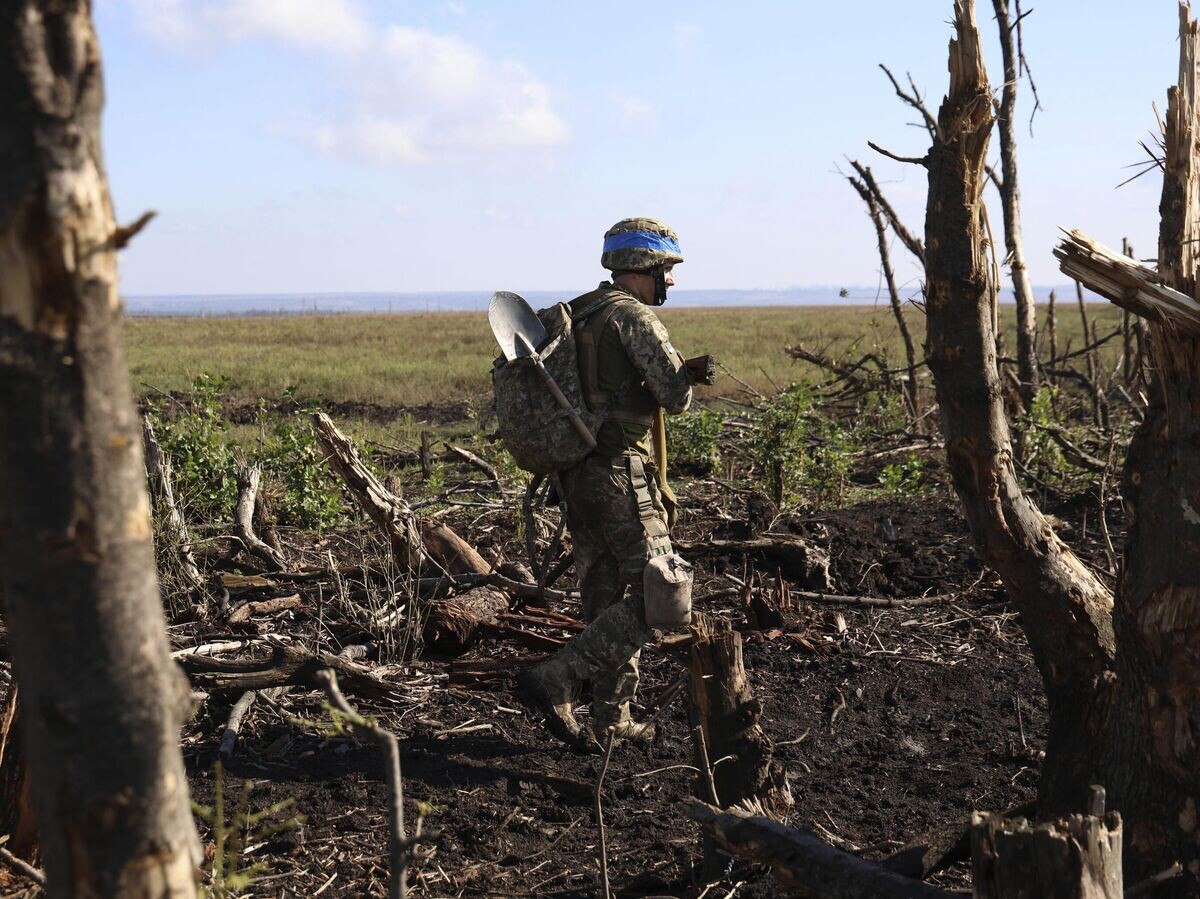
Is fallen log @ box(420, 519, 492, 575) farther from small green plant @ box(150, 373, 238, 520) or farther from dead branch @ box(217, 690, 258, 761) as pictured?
small green plant @ box(150, 373, 238, 520)

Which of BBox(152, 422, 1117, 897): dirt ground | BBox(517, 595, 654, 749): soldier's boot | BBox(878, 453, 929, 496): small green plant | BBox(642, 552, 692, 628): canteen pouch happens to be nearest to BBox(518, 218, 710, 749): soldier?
BBox(517, 595, 654, 749): soldier's boot

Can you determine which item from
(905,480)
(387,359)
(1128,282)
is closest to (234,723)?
(1128,282)

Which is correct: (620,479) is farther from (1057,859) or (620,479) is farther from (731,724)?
(1057,859)

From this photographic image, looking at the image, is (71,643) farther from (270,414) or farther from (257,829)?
(270,414)

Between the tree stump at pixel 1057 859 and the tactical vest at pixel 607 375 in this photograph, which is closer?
the tree stump at pixel 1057 859

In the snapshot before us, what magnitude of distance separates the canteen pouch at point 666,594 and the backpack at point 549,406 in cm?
56

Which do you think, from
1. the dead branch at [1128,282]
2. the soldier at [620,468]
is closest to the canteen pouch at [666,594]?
the soldier at [620,468]

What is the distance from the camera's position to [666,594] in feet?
14.7

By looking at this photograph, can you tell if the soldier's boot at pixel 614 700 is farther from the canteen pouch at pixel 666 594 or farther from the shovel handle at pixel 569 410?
the shovel handle at pixel 569 410

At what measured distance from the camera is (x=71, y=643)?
5.44ft

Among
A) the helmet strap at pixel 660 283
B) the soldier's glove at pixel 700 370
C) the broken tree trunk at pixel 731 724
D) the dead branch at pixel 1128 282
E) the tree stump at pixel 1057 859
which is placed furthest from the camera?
Result: the helmet strap at pixel 660 283

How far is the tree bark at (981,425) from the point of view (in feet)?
12.1

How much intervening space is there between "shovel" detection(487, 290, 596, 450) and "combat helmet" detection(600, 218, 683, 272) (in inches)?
16.9

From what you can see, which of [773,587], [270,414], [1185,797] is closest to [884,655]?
[773,587]
